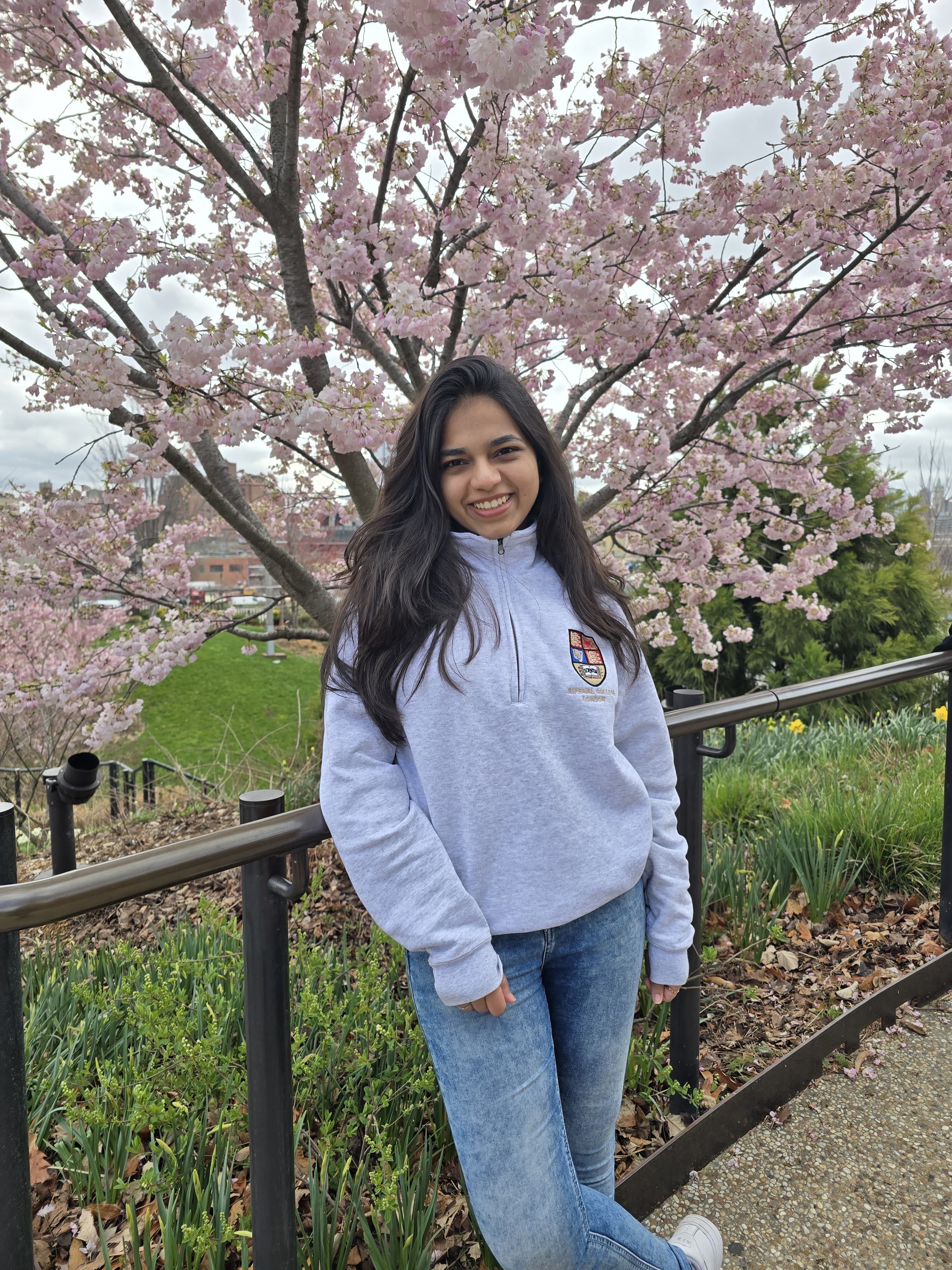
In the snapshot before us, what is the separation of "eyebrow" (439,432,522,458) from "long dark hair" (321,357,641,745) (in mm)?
25

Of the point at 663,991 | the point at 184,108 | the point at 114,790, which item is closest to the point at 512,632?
the point at 663,991

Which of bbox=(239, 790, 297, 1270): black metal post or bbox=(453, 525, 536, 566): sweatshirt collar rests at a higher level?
bbox=(453, 525, 536, 566): sweatshirt collar

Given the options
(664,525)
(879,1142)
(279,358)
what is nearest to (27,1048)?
(879,1142)

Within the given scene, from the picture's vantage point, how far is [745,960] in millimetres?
2641

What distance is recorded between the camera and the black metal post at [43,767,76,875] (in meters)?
2.44

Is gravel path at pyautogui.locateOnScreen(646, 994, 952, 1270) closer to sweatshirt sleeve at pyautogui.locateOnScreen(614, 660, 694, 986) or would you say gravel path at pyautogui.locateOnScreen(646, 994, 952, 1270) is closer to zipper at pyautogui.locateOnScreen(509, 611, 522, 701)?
sweatshirt sleeve at pyautogui.locateOnScreen(614, 660, 694, 986)

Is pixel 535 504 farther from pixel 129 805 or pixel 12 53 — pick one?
pixel 129 805

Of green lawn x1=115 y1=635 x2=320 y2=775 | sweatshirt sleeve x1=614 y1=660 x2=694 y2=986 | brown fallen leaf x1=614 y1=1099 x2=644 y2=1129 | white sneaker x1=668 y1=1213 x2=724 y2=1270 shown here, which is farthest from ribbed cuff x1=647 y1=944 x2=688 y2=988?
green lawn x1=115 y1=635 x2=320 y2=775

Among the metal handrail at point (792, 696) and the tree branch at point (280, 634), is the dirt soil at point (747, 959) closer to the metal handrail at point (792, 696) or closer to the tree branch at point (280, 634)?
the metal handrail at point (792, 696)

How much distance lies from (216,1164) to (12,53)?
5543mm

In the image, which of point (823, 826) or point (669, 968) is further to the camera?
point (823, 826)

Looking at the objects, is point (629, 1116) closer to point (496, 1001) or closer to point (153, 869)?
point (496, 1001)

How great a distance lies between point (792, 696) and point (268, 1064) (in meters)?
1.54

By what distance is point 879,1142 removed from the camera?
1939mm
